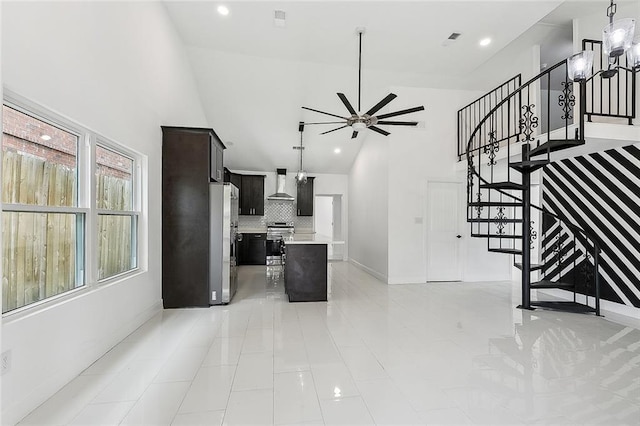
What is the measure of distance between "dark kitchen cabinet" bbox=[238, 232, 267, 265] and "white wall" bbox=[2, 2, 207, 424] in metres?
4.20

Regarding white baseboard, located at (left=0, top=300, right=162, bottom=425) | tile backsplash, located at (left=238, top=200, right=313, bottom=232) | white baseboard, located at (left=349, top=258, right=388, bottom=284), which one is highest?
tile backsplash, located at (left=238, top=200, right=313, bottom=232)

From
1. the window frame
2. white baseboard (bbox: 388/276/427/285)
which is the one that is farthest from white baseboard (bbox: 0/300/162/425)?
white baseboard (bbox: 388/276/427/285)

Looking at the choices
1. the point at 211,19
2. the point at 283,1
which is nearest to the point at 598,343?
the point at 283,1

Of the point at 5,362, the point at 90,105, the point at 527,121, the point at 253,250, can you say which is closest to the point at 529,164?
the point at 527,121

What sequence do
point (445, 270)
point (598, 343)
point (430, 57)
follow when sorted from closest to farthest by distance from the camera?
point (598, 343)
point (430, 57)
point (445, 270)

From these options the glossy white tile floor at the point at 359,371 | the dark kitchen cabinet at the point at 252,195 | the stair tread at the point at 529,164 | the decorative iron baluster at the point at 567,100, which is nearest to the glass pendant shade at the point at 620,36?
the decorative iron baluster at the point at 567,100

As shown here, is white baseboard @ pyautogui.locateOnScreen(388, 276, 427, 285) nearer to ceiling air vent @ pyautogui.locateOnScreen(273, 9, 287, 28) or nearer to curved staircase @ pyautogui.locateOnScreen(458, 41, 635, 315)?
curved staircase @ pyautogui.locateOnScreen(458, 41, 635, 315)

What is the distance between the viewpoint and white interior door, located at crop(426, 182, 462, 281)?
20.1ft

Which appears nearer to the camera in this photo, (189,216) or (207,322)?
(207,322)

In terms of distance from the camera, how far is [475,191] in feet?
20.3

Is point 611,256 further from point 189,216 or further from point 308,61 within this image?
point 189,216

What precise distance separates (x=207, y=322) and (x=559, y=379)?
3.53 meters

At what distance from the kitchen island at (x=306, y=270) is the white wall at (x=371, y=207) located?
73.7 inches

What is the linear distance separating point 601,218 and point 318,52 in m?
5.12
